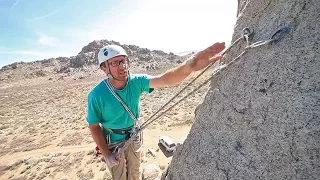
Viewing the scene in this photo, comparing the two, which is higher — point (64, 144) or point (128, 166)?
point (128, 166)

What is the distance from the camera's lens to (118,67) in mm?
3637

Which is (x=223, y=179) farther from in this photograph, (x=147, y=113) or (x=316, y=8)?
(x=147, y=113)

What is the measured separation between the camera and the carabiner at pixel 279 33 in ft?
7.04

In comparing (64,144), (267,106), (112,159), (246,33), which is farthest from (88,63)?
(267,106)

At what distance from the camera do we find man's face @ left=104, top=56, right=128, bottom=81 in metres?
3.62

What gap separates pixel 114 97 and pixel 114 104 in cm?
9

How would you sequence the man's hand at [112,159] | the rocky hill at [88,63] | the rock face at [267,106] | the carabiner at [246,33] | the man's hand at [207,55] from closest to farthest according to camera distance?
the rock face at [267,106], the carabiner at [246,33], the man's hand at [207,55], the man's hand at [112,159], the rocky hill at [88,63]

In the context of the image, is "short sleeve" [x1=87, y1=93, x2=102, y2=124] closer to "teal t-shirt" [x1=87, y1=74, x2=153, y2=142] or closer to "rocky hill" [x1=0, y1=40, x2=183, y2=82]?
"teal t-shirt" [x1=87, y1=74, x2=153, y2=142]

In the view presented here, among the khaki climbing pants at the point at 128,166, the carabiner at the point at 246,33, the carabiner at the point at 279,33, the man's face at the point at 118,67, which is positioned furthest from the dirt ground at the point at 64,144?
the carabiner at the point at 279,33

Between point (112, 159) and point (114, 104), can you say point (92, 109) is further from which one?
point (112, 159)

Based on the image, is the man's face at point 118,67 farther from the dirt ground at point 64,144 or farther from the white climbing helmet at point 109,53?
the dirt ground at point 64,144

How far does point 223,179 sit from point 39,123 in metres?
19.9

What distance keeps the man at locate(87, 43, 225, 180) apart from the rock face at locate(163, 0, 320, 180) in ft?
2.62

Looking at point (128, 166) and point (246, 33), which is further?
point (128, 166)
